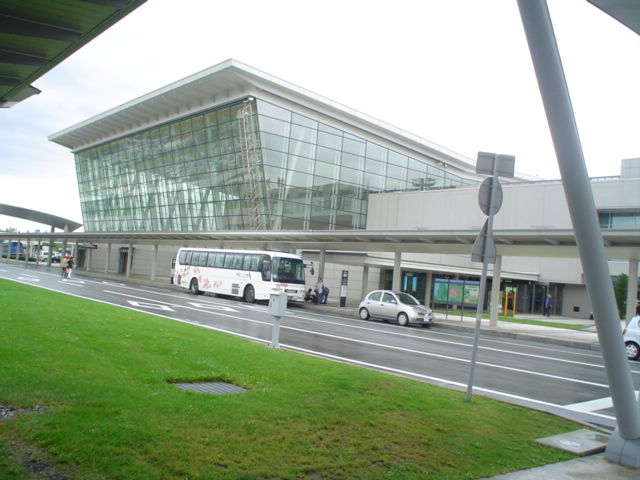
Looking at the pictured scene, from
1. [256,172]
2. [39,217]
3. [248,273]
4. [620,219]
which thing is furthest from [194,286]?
[39,217]

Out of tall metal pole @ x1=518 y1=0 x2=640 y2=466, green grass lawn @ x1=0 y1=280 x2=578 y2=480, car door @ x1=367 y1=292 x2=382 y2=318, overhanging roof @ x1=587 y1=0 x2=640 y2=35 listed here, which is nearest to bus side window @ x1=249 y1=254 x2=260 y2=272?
car door @ x1=367 y1=292 x2=382 y2=318

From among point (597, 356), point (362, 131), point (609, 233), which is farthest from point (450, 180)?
point (597, 356)

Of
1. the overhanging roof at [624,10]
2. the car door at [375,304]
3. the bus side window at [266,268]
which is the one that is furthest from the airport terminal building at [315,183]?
the overhanging roof at [624,10]

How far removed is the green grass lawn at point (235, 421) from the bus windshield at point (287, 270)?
2235 centimetres

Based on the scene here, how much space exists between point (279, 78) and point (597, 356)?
3266 cm

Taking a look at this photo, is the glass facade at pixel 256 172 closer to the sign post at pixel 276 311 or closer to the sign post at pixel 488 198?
the sign post at pixel 276 311

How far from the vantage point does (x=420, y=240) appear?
98.7ft

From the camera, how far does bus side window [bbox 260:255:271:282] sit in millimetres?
31953

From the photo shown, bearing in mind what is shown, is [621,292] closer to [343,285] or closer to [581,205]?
[343,285]

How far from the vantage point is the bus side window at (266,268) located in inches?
1258

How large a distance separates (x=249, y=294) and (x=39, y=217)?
175 ft

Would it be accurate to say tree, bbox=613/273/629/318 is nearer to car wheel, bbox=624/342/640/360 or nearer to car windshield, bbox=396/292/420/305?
car windshield, bbox=396/292/420/305

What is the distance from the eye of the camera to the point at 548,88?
17.1 ft

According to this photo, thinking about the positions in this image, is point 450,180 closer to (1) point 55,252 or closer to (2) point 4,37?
(2) point 4,37
